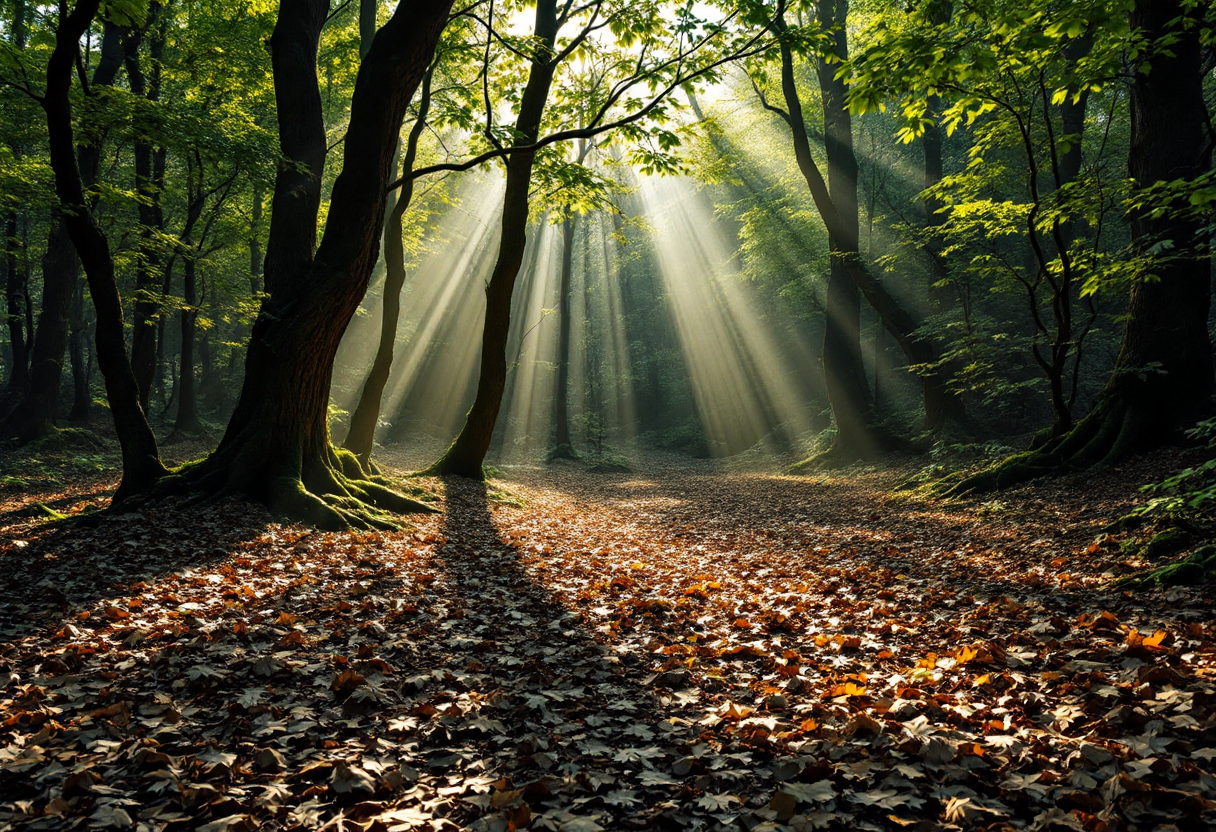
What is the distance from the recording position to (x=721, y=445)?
105ft

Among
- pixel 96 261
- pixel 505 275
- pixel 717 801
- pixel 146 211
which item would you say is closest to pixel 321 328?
pixel 96 261

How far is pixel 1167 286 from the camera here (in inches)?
302

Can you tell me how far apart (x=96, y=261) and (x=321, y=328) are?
8.08 ft

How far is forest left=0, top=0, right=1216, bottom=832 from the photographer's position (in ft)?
8.46

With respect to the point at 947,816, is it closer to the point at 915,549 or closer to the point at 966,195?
the point at 915,549

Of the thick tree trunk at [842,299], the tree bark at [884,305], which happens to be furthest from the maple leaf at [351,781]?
the thick tree trunk at [842,299]

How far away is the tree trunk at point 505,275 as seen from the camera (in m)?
12.7

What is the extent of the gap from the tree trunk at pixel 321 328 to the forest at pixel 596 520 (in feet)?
0.17

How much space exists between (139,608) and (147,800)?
2634 millimetres

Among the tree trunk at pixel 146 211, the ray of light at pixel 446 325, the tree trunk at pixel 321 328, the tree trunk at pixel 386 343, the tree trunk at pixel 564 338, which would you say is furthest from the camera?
the ray of light at pixel 446 325

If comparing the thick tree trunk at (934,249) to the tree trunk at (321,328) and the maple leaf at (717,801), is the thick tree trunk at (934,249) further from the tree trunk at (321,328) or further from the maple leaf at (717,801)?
the maple leaf at (717,801)

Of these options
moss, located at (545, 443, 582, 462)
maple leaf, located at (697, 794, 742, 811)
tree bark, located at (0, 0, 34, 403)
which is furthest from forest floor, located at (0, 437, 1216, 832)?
moss, located at (545, 443, 582, 462)

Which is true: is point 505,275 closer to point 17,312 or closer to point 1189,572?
point 1189,572

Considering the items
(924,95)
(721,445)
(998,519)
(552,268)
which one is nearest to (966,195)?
(924,95)
